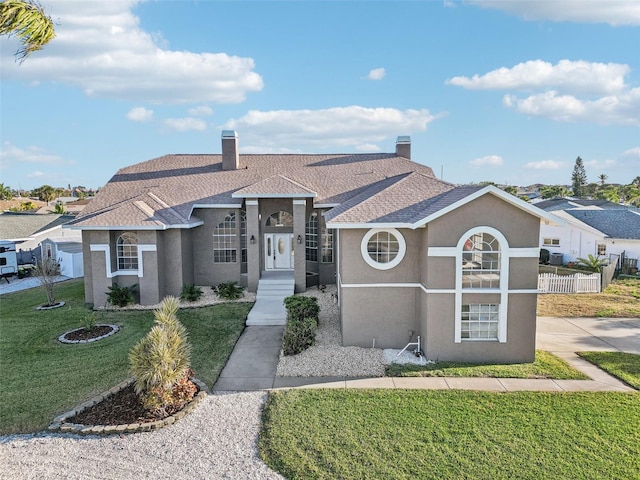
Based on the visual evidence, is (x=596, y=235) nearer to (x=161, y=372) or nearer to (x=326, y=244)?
(x=326, y=244)

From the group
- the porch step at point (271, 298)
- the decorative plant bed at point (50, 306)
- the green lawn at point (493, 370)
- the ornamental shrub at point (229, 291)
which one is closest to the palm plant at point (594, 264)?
the green lawn at point (493, 370)

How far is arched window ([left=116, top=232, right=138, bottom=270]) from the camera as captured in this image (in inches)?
723

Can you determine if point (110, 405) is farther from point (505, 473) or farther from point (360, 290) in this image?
point (505, 473)

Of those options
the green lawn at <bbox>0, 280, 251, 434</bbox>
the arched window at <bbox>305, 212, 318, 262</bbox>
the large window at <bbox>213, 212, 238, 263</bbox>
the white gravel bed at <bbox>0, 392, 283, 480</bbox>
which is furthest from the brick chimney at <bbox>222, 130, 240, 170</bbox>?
the white gravel bed at <bbox>0, 392, 283, 480</bbox>

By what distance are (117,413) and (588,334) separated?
49.6 ft

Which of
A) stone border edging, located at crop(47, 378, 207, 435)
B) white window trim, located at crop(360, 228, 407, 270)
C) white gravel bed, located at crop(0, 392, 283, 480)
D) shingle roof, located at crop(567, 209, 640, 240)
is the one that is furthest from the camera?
shingle roof, located at crop(567, 209, 640, 240)

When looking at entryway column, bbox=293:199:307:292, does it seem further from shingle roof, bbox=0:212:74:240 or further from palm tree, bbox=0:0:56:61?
shingle roof, bbox=0:212:74:240

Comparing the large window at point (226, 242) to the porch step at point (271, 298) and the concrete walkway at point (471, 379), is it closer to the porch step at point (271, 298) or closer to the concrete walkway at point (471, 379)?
the porch step at point (271, 298)

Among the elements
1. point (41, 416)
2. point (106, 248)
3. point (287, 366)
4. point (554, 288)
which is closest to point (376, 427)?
point (287, 366)

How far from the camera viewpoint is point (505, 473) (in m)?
6.95

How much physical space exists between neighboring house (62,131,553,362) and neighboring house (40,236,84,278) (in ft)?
23.6

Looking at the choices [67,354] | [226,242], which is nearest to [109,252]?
[226,242]

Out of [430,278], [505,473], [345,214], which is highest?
[345,214]

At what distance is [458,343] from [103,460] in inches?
359
